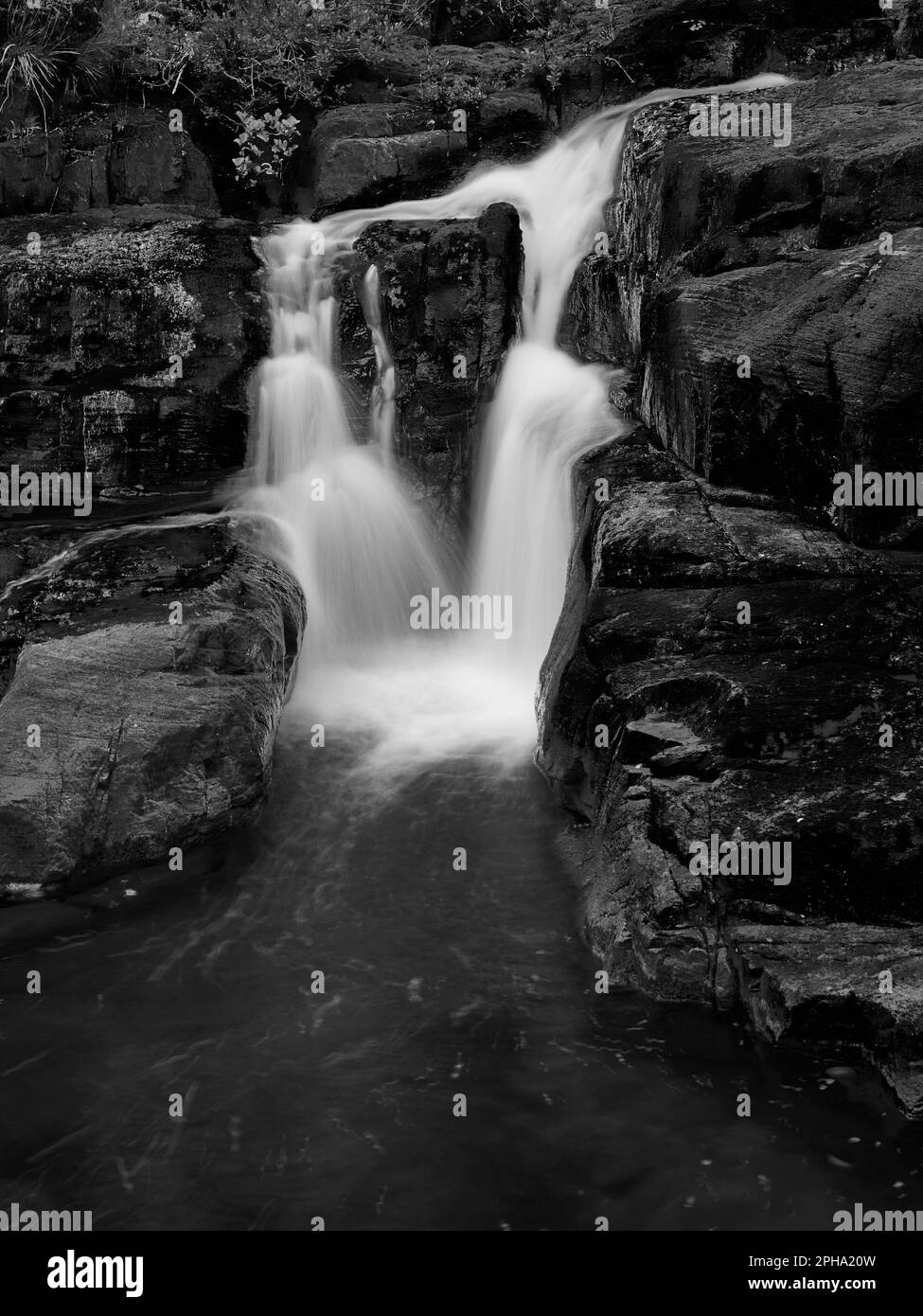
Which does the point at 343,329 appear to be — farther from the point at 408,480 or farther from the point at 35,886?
the point at 35,886

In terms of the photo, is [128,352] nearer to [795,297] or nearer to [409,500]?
[409,500]

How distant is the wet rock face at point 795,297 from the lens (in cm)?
830

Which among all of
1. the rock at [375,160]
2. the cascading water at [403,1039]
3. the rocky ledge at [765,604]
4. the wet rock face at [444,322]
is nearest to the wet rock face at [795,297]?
the rocky ledge at [765,604]

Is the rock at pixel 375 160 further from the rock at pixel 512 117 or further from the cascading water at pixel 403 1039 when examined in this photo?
the cascading water at pixel 403 1039

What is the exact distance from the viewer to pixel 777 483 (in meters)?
8.68

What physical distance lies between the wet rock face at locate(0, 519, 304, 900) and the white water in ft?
4.36

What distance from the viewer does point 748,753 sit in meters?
6.72

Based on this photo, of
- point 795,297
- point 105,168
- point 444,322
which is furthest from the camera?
point 105,168

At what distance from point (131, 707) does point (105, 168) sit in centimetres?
980

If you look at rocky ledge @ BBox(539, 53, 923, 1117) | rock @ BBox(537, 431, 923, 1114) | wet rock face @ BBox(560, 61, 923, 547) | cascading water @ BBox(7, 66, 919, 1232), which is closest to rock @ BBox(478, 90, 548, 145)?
rocky ledge @ BBox(539, 53, 923, 1117)

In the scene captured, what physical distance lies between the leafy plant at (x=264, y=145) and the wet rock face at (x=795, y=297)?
6231mm

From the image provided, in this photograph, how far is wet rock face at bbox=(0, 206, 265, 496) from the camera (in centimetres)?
1170

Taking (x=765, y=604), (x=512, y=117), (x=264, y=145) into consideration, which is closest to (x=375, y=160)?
(x=264, y=145)

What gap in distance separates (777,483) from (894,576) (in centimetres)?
126
